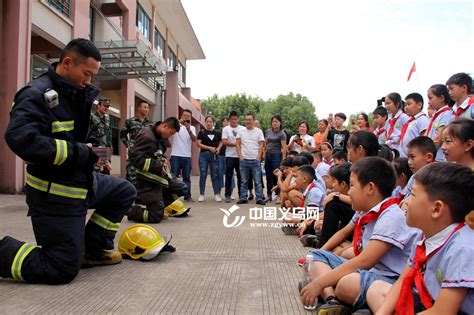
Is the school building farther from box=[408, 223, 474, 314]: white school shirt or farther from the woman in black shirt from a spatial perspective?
box=[408, 223, 474, 314]: white school shirt

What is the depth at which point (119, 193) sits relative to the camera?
3.34 meters

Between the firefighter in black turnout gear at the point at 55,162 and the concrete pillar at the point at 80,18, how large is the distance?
23.9 ft

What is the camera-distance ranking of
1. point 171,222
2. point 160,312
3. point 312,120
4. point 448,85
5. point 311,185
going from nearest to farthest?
point 160,312
point 448,85
point 311,185
point 171,222
point 312,120

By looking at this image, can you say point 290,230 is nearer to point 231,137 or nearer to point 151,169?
point 151,169

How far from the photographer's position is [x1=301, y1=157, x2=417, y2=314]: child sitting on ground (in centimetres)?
217

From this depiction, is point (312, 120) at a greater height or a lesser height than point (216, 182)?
greater

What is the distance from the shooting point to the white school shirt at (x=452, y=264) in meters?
1.57

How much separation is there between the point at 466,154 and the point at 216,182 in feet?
20.4

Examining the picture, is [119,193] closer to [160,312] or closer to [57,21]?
[160,312]

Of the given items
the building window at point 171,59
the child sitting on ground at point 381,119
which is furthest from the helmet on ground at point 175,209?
the building window at point 171,59

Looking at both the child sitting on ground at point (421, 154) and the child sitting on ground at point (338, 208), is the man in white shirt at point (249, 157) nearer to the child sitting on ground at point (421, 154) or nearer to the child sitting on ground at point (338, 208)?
the child sitting on ground at point (338, 208)

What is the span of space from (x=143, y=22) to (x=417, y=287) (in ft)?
52.5

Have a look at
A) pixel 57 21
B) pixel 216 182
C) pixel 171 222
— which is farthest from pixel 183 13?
pixel 171 222

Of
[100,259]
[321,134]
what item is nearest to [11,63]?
[100,259]
